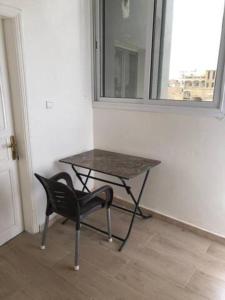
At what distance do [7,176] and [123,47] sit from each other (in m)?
1.86

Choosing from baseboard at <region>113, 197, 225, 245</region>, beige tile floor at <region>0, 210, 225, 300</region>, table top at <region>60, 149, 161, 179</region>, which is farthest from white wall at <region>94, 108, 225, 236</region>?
beige tile floor at <region>0, 210, 225, 300</region>

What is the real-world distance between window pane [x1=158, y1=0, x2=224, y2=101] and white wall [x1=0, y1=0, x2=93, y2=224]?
3.00ft

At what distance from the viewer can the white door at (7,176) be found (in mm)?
1992

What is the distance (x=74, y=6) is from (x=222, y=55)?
1.54 m

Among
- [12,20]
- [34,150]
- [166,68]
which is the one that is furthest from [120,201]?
[12,20]

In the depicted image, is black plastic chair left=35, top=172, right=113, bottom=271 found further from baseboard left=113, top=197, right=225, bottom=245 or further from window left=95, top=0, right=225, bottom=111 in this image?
window left=95, top=0, right=225, bottom=111

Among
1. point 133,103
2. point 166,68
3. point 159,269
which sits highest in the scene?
point 166,68

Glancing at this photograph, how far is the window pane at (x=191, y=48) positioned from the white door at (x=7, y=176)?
1.50 metres

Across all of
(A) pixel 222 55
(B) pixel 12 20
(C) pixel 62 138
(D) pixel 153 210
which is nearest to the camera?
(B) pixel 12 20

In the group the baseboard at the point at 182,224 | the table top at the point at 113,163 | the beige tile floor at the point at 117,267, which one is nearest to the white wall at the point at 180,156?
the baseboard at the point at 182,224

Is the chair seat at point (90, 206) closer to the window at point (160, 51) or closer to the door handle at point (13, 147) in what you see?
the door handle at point (13, 147)

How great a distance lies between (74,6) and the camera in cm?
237

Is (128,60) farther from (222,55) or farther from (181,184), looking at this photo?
(181,184)

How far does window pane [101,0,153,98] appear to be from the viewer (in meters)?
2.45
